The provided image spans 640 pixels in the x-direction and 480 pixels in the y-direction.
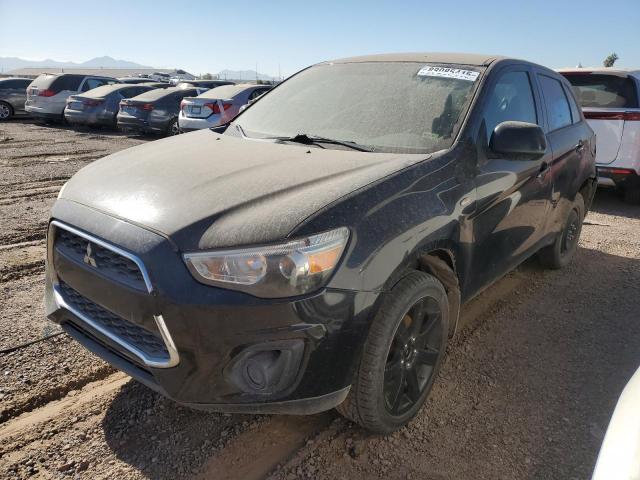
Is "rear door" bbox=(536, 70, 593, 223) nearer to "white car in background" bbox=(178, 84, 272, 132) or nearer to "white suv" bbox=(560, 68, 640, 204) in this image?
"white suv" bbox=(560, 68, 640, 204)

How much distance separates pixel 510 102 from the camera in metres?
3.13

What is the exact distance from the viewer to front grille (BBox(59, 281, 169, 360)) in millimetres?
1907

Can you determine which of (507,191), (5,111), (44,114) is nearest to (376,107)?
(507,191)

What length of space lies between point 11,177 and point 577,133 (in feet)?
25.1

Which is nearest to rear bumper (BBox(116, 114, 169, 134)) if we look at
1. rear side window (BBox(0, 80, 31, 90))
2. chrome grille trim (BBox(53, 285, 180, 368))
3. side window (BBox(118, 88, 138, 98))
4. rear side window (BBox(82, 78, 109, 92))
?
side window (BBox(118, 88, 138, 98))

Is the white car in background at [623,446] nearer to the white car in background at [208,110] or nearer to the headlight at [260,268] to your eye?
the headlight at [260,268]

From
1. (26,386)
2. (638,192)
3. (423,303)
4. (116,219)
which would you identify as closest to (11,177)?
(26,386)

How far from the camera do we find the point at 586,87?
21.9 ft

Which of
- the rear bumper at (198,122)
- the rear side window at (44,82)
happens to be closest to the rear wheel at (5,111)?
the rear side window at (44,82)

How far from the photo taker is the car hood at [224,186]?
185cm

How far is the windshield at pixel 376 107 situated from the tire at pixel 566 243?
2004 mm

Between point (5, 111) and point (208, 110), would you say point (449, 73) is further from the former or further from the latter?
point (5, 111)

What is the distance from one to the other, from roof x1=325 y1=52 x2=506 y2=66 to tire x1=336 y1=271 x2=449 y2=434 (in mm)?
1528

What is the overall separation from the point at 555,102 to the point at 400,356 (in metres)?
2.67
